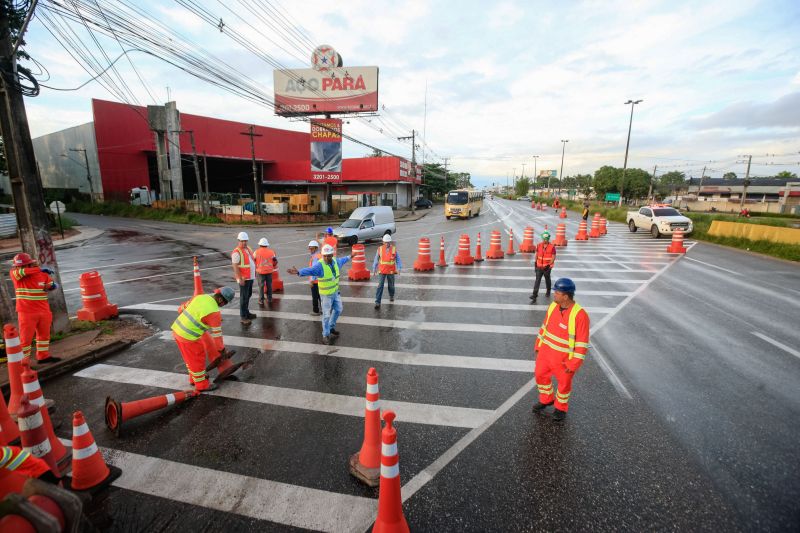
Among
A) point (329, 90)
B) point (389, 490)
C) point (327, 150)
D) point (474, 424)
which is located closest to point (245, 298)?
point (474, 424)

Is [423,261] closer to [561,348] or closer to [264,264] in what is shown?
[264,264]

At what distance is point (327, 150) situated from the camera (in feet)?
116

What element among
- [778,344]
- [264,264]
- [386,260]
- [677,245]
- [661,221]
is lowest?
[778,344]

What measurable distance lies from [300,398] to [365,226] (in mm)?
14992

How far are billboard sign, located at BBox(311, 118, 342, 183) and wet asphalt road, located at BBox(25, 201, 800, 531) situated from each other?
1130 inches

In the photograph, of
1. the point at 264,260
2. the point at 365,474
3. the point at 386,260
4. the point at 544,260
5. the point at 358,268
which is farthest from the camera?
the point at 358,268

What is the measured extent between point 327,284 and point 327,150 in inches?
1249

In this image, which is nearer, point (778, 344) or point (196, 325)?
point (196, 325)

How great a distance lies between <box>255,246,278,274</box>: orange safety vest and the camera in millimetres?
8484

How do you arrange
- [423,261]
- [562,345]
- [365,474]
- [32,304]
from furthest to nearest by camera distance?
[423,261] → [32,304] → [562,345] → [365,474]

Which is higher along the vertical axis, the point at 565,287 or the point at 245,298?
the point at 565,287

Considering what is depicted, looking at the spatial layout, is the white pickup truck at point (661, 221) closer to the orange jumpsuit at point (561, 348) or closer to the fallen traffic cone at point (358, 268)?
the fallen traffic cone at point (358, 268)

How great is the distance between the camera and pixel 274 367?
18.9 ft

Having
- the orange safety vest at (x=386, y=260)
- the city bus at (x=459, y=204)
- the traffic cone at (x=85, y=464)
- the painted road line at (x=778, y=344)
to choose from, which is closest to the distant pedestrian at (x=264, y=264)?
the orange safety vest at (x=386, y=260)
